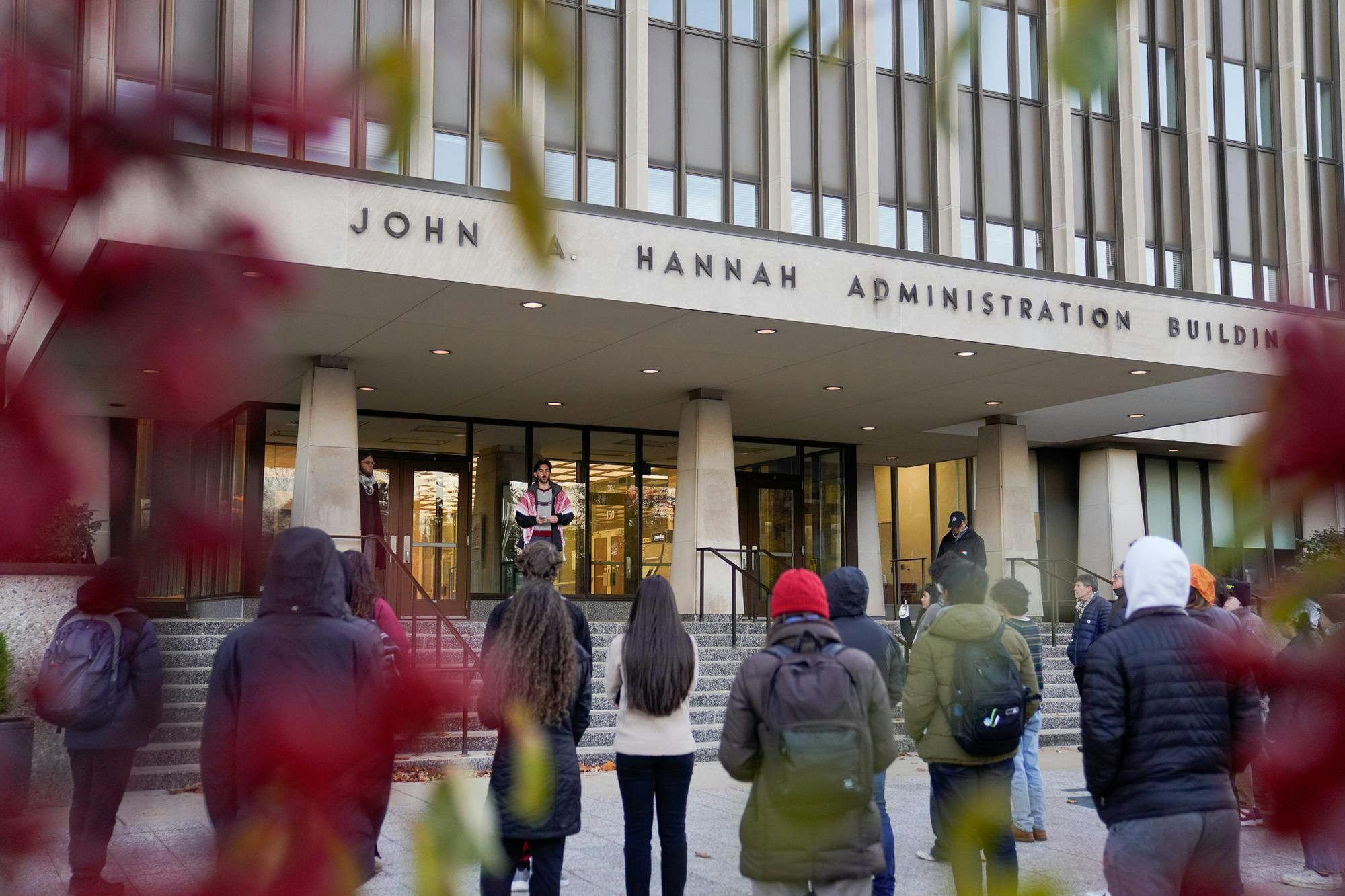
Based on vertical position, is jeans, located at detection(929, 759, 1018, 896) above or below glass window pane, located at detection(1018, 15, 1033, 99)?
below

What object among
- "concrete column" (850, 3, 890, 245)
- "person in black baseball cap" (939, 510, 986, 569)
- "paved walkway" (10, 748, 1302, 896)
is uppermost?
"concrete column" (850, 3, 890, 245)

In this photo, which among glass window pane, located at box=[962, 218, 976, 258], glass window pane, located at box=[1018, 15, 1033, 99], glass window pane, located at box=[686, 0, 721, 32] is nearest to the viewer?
glass window pane, located at box=[686, 0, 721, 32]

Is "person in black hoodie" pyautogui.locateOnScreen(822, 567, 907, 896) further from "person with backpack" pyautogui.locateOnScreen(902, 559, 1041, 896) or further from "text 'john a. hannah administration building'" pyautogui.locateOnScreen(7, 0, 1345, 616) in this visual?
"text 'john a. hannah administration building'" pyautogui.locateOnScreen(7, 0, 1345, 616)

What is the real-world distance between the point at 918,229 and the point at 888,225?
2.14 ft

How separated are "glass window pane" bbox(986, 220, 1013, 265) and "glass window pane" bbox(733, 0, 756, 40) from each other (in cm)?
Result: 533

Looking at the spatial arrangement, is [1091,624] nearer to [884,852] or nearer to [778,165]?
[884,852]

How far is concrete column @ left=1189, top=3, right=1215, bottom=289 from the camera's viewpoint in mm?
23172

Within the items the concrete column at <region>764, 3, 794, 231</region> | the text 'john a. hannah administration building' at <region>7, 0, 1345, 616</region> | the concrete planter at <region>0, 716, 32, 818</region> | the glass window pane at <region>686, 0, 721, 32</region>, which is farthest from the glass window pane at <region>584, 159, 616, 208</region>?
the concrete planter at <region>0, 716, 32, 818</region>

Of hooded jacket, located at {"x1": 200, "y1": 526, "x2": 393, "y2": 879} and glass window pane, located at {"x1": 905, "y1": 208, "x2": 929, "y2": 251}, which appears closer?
hooded jacket, located at {"x1": 200, "y1": 526, "x2": 393, "y2": 879}

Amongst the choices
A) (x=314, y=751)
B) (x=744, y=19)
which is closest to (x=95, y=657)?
(x=314, y=751)

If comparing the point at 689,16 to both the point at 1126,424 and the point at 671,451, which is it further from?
the point at 1126,424

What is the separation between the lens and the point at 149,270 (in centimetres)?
86

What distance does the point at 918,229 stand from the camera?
21375mm

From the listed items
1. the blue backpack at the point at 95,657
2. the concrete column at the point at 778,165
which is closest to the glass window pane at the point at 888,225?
the concrete column at the point at 778,165
